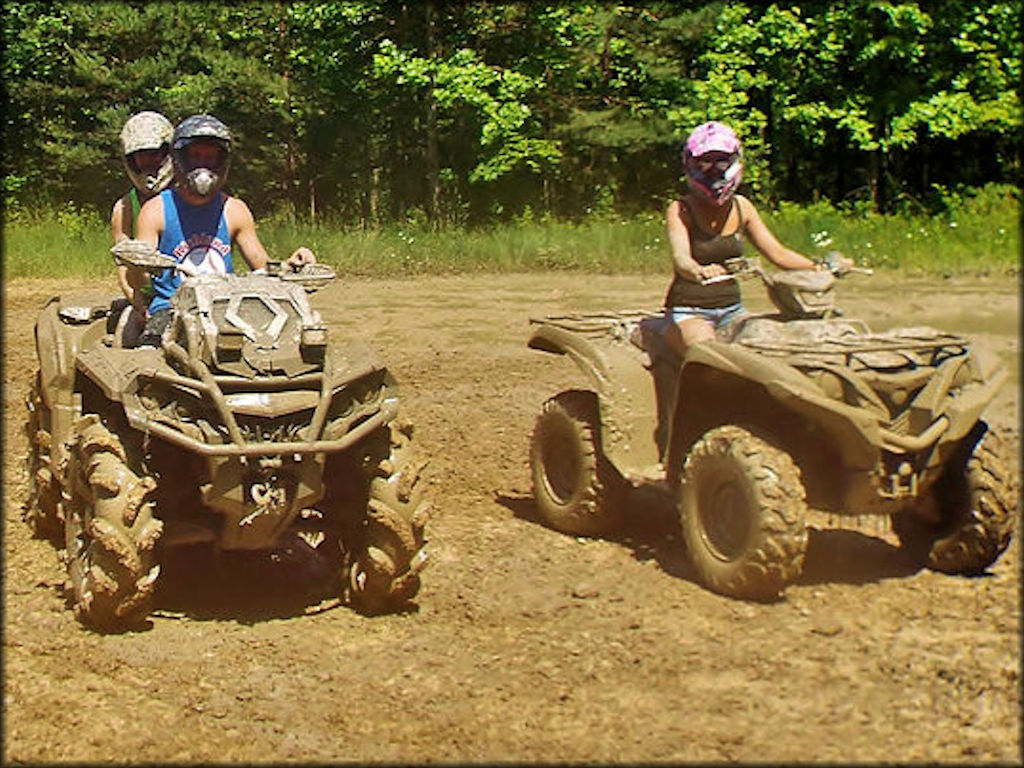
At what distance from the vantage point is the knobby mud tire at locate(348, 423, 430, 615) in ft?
20.3

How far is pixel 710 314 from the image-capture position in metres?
7.19

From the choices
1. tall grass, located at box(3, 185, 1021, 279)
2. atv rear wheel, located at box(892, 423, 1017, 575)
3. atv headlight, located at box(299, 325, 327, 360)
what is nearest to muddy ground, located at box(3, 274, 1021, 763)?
atv rear wheel, located at box(892, 423, 1017, 575)

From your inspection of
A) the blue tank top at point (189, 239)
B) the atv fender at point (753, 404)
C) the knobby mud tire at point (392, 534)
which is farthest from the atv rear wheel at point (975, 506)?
the blue tank top at point (189, 239)

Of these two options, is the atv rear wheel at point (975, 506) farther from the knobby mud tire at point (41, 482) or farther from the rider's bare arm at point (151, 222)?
the knobby mud tire at point (41, 482)

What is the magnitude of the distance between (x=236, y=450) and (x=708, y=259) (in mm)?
2637

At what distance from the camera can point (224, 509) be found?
5.89 m

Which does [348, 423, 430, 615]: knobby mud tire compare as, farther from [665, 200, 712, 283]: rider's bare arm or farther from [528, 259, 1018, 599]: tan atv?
[665, 200, 712, 283]: rider's bare arm

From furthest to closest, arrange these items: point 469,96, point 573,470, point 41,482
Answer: point 469,96, point 573,470, point 41,482

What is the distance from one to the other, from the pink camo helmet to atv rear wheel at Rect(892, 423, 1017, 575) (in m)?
1.58

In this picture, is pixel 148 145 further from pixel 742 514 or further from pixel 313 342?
pixel 742 514

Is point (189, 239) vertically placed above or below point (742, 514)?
above

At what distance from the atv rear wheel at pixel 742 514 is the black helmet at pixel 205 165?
2.43 m

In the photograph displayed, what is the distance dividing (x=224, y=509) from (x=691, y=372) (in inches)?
89.2

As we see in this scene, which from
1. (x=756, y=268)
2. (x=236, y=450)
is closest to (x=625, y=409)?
(x=756, y=268)
